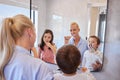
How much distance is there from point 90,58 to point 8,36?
82cm

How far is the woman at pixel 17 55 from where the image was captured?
665 mm

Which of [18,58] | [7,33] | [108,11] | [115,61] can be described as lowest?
[115,61]

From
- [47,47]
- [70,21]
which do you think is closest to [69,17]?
[70,21]

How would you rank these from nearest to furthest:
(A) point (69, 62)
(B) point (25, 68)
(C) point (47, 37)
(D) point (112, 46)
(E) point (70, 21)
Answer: (B) point (25, 68), (A) point (69, 62), (D) point (112, 46), (E) point (70, 21), (C) point (47, 37)

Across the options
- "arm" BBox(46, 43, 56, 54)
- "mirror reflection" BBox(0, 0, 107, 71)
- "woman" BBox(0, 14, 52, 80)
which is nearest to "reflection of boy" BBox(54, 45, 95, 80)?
"woman" BBox(0, 14, 52, 80)

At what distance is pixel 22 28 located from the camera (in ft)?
2.25

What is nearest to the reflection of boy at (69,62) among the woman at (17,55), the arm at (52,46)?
the woman at (17,55)

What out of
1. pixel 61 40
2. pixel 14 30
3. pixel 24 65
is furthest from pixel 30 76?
pixel 61 40

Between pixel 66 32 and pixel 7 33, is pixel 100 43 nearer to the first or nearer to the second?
pixel 66 32

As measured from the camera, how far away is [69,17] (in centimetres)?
133

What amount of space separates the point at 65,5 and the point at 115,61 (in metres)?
0.64

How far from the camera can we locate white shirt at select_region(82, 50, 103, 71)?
1.29 meters

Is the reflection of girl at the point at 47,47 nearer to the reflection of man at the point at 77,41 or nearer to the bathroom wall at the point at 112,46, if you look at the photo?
the reflection of man at the point at 77,41

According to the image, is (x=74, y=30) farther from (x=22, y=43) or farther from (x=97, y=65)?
(x=22, y=43)
